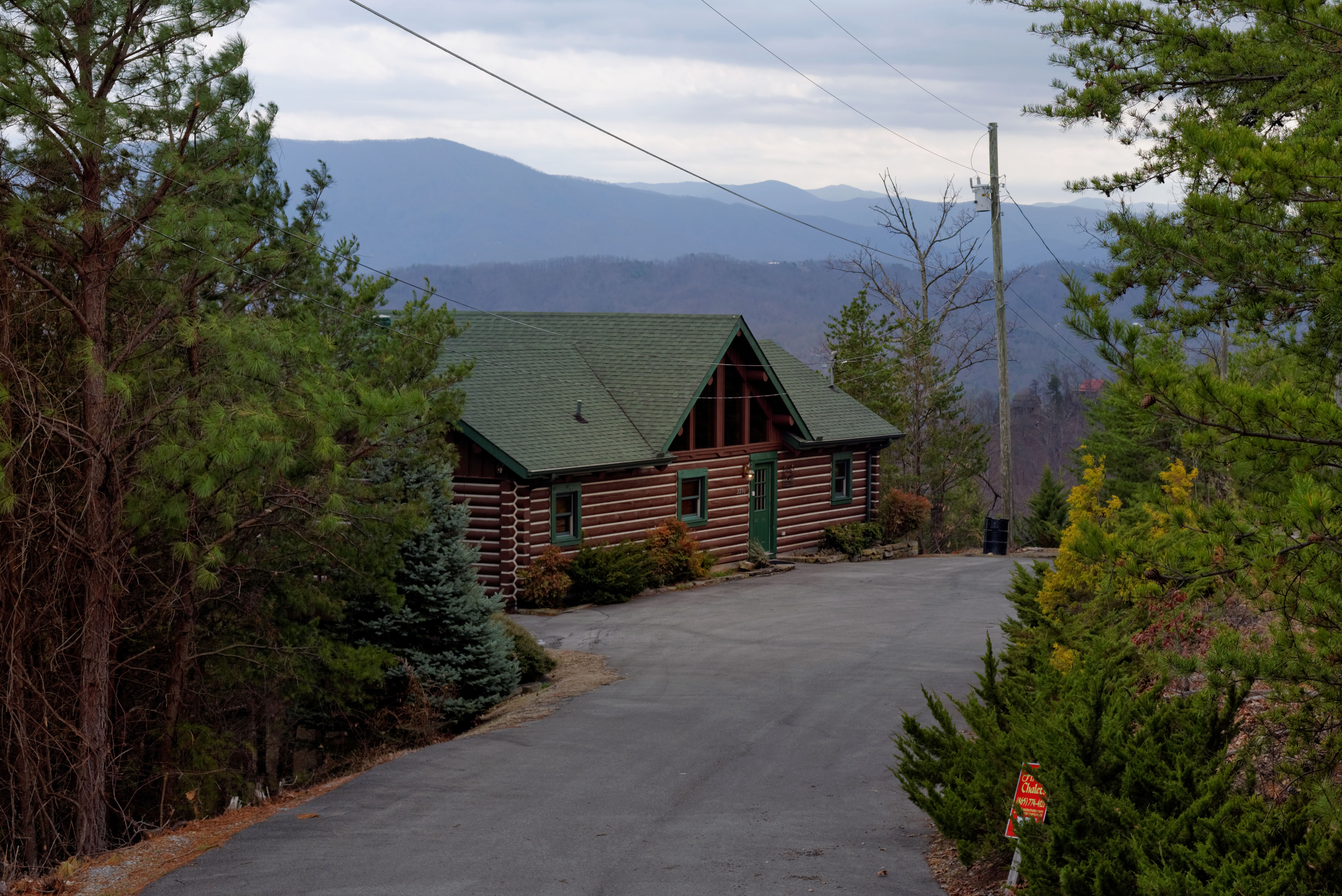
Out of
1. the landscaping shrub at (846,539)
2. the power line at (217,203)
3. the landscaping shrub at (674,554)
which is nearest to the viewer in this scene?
the power line at (217,203)

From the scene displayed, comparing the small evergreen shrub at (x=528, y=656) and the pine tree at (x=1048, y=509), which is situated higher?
the pine tree at (x=1048, y=509)

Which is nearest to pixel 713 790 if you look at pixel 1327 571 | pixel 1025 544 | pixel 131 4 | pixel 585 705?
pixel 585 705

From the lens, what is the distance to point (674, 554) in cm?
2742

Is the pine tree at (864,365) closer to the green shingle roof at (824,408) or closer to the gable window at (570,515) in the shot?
the green shingle roof at (824,408)

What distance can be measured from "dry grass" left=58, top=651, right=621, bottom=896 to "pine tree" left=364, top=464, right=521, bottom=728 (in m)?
0.51

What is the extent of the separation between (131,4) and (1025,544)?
37.7 meters

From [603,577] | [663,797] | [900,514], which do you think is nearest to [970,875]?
[663,797]

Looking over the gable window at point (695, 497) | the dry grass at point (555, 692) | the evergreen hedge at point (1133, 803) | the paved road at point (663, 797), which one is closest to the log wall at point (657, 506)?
the gable window at point (695, 497)

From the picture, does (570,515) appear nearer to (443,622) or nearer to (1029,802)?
(443,622)

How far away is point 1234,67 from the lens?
10.5 metres

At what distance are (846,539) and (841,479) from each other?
203 centimetres

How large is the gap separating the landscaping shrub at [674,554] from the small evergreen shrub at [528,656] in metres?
8.13

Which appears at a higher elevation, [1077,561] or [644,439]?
[644,439]

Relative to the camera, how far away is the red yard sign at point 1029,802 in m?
7.28
